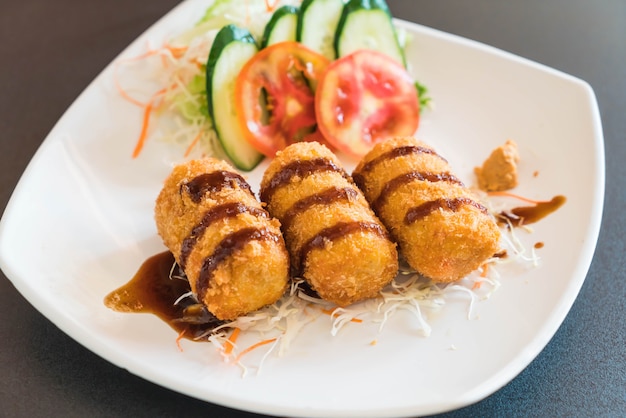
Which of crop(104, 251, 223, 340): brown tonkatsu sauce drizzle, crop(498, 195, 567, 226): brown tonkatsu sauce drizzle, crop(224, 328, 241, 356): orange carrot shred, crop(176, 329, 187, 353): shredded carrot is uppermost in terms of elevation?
crop(104, 251, 223, 340): brown tonkatsu sauce drizzle

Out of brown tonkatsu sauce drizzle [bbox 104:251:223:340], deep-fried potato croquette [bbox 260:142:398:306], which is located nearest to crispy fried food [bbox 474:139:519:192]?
deep-fried potato croquette [bbox 260:142:398:306]

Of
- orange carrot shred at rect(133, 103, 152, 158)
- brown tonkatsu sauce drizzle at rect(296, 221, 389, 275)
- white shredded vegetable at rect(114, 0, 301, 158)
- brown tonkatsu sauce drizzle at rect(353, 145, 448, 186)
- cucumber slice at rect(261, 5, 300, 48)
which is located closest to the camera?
brown tonkatsu sauce drizzle at rect(296, 221, 389, 275)

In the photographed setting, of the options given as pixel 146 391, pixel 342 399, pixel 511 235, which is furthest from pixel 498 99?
pixel 146 391

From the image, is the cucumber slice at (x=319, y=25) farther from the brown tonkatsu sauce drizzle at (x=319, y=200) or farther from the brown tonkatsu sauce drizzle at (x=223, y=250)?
the brown tonkatsu sauce drizzle at (x=223, y=250)

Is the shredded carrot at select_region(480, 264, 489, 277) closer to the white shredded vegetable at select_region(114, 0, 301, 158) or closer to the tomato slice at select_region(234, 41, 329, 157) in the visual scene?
the tomato slice at select_region(234, 41, 329, 157)

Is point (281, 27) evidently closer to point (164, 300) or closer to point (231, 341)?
point (164, 300)

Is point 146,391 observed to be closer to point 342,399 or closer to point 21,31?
point 342,399

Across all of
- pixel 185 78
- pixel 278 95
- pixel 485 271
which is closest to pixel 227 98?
pixel 278 95
